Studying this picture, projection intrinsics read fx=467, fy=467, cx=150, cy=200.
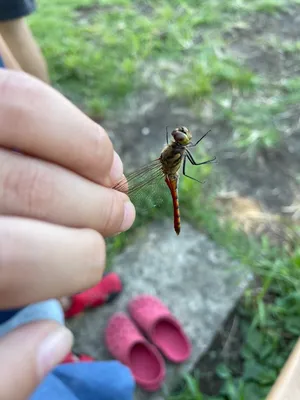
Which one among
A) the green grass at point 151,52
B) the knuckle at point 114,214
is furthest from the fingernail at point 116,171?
the green grass at point 151,52

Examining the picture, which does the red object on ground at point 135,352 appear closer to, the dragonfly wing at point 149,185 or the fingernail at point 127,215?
the dragonfly wing at point 149,185

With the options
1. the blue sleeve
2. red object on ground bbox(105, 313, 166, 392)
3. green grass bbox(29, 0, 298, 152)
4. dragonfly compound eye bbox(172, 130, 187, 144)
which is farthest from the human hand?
green grass bbox(29, 0, 298, 152)

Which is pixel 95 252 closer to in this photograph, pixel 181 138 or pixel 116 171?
pixel 116 171

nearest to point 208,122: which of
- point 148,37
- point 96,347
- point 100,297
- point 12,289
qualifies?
point 148,37

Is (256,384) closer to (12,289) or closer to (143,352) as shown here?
(143,352)

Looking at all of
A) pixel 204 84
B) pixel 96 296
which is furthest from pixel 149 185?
pixel 204 84

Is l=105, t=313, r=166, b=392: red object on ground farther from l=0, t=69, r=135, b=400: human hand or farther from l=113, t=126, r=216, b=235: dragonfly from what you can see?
l=0, t=69, r=135, b=400: human hand
